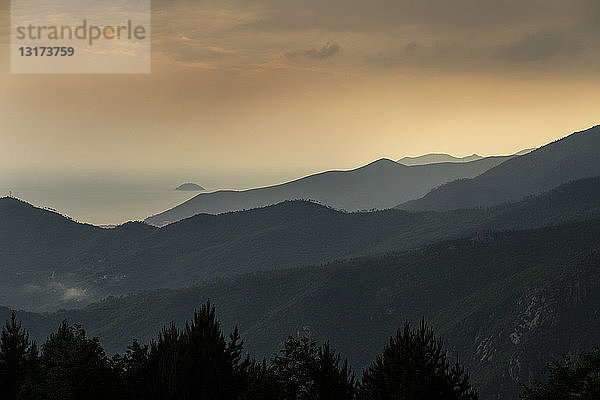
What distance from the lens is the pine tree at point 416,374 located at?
5494 centimetres

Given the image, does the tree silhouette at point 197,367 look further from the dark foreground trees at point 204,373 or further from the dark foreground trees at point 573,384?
the dark foreground trees at point 573,384

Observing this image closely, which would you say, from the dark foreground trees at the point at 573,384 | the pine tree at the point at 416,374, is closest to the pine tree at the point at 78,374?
the pine tree at the point at 416,374

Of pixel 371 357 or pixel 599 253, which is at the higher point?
pixel 599 253

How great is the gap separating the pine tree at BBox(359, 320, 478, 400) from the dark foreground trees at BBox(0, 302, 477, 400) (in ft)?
0.25

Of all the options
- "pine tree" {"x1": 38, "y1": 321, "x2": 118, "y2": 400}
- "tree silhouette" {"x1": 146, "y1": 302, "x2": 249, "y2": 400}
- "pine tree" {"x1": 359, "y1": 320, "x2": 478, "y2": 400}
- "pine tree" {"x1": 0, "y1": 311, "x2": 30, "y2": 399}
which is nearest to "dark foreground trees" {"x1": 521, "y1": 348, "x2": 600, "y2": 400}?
"pine tree" {"x1": 359, "y1": 320, "x2": 478, "y2": 400}

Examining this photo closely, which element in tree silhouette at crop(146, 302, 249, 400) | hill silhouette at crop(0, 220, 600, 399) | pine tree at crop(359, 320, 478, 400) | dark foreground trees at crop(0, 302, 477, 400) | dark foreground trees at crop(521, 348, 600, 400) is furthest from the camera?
hill silhouette at crop(0, 220, 600, 399)

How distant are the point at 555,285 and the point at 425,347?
349ft

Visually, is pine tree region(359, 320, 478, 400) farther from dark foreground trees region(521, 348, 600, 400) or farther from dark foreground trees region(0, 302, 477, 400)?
dark foreground trees region(521, 348, 600, 400)

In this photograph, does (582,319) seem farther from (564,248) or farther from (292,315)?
(292,315)

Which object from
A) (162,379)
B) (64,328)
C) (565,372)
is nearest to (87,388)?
(162,379)

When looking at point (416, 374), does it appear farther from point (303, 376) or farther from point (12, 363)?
point (12, 363)

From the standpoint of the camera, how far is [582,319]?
472 ft

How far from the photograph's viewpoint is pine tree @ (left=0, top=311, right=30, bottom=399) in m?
56.7

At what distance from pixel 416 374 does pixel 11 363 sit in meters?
32.9
